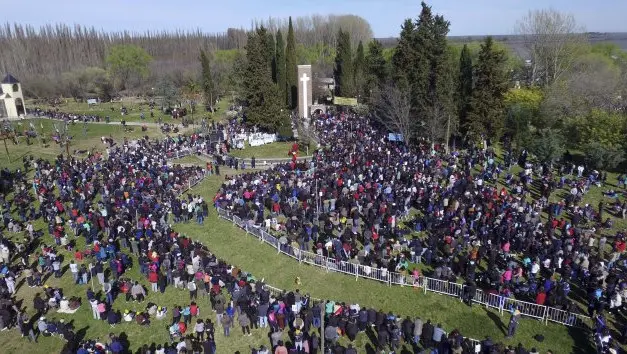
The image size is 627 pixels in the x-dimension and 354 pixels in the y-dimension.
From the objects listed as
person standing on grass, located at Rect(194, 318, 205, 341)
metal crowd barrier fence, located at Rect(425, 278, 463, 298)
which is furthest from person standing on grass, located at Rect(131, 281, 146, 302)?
metal crowd barrier fence, located at Rect(425, 278, 463, 298)

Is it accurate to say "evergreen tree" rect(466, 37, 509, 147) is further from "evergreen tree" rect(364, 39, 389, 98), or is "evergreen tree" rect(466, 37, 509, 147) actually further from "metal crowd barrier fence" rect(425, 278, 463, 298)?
"metal crowd barrier fence" rect(425, 278, 463, 298)

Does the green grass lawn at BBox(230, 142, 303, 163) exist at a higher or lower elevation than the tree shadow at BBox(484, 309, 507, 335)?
higher

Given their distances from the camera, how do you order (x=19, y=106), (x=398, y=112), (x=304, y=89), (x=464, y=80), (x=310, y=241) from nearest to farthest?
1. (x=310, y=241)
2. (x=398, y=112)
3. (x=464, y=80)
4. (x=304, y=89)
5. (x=19, y=106)

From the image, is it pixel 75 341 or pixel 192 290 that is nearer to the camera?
pixel 75 341

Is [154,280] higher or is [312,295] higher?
[154,280]

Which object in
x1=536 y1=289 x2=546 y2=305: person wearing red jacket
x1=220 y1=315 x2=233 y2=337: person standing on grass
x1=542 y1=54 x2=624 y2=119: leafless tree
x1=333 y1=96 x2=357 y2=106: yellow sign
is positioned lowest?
x1=220 y1=315 x2=233 y2=337: person standing on grass

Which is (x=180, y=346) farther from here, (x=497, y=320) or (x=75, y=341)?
(x=497, y=320)

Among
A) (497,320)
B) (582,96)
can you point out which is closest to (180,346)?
(497,320)
